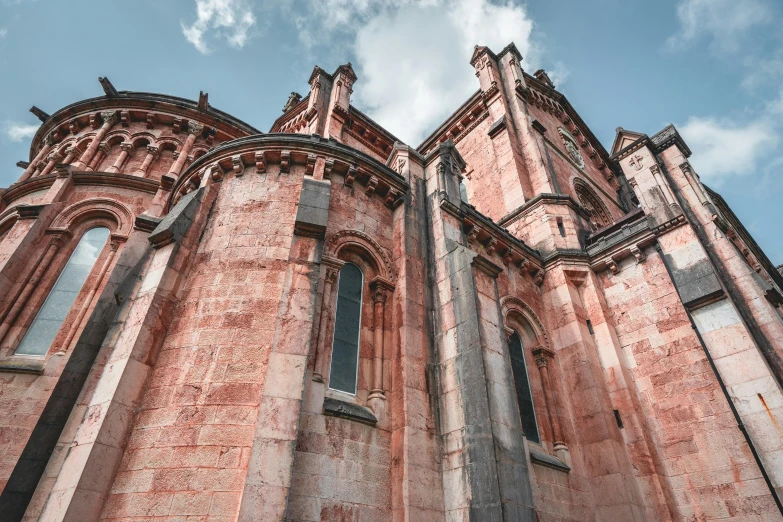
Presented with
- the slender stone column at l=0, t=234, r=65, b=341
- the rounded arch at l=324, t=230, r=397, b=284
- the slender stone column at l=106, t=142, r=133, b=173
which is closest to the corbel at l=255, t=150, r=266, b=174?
the rounded arch at l=324, t=230, r=397, b=284

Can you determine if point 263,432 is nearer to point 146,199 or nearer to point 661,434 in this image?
point 661,434

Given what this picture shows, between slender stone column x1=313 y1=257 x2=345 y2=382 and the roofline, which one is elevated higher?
the roofline

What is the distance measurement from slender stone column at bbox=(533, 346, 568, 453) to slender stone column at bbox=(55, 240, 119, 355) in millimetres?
11989

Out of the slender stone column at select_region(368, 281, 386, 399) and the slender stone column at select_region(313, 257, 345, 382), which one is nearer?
the slender stone column at select_region(313, 257, 345, 382)

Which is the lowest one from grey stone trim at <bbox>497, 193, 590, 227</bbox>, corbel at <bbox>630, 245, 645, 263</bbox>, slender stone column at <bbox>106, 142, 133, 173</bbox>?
corbel at <bbox>630, 245, 645, 263</bbox>

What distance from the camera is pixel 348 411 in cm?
754

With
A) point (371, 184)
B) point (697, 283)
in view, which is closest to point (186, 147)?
point (371, 184)

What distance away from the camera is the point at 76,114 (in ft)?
54.4

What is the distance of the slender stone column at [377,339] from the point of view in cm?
829

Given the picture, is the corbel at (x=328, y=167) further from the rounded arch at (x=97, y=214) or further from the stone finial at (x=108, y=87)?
the stone finial at (x=108, y=87)

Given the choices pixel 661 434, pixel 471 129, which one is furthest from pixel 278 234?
pixel 471 129

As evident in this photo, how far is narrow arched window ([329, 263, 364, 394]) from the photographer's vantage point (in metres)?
8.34

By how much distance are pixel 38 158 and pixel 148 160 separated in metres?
4.41

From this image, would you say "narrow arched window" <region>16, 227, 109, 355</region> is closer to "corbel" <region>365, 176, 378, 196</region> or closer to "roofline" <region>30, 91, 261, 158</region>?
"roofline" <region>30, 91, 261, 158</region>
